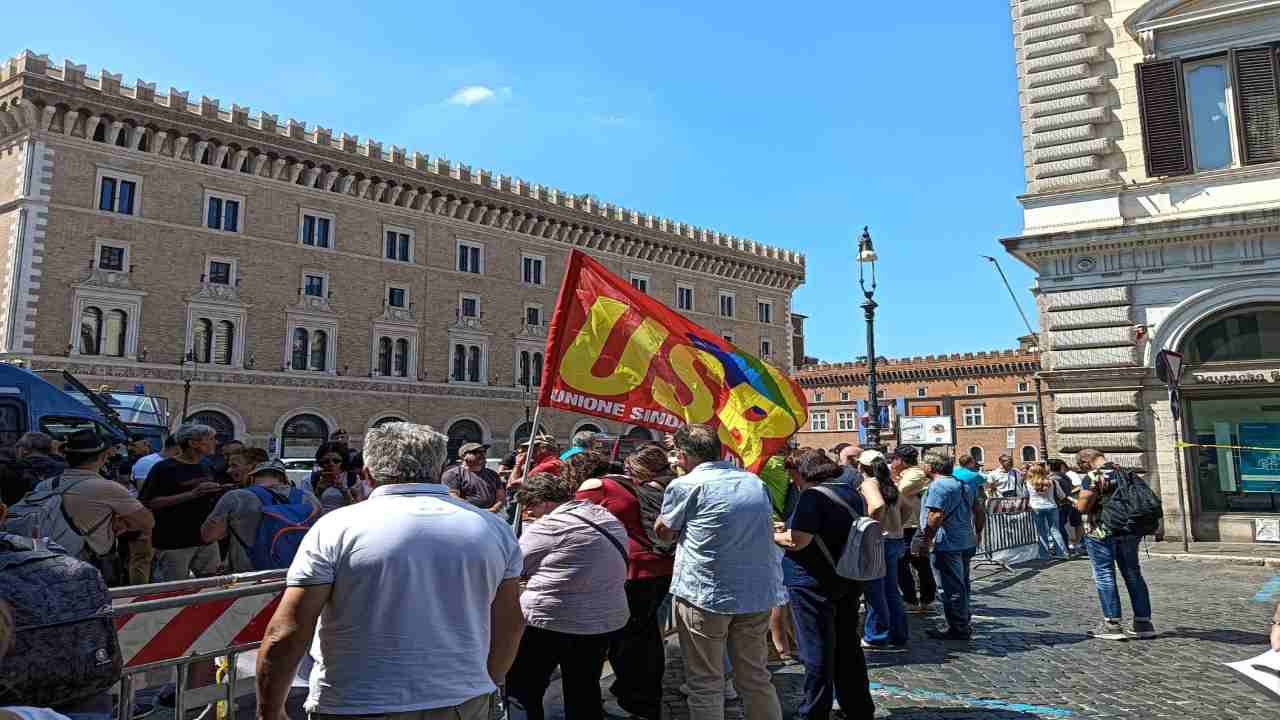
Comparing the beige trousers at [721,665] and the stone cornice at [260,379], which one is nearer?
the beige trousers at [721,665]

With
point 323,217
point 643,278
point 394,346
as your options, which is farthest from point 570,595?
point 643,278

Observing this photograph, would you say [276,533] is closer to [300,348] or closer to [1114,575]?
[1114,575]

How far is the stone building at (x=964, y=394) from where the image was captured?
59.3 m

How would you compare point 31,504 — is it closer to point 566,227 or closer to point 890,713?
point 890,713

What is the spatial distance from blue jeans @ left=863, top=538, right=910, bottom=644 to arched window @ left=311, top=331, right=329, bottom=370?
29910 millimetres

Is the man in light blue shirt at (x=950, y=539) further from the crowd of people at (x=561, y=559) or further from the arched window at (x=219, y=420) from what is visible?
the arched window at (x=219, y=420)

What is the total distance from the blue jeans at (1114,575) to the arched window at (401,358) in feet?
103

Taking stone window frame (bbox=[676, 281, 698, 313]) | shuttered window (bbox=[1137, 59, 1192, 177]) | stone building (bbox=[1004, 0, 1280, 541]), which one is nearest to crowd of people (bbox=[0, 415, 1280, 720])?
stone building (bbox=[1004, 0, 1280, 541])

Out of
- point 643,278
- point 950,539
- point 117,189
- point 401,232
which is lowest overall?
point 950,539

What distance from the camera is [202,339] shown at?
30031 millimetres

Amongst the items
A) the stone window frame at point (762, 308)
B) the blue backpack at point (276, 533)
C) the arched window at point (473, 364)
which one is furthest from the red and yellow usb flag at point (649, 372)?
the stone window frame at point (762, 308)

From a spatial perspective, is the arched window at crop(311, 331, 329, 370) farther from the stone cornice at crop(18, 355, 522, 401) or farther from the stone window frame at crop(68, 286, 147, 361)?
the stone window frame at crop(68, 286, 147, 361)

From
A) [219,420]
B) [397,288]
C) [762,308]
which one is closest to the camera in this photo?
[219,420]

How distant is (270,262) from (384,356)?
590 cm
